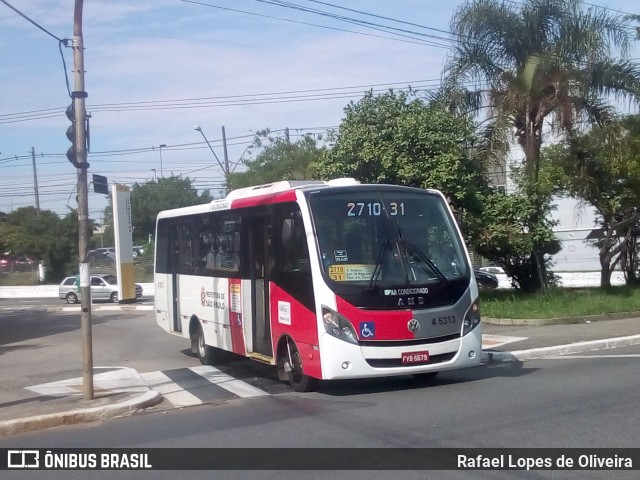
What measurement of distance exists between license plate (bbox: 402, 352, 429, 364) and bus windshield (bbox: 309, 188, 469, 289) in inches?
37.2

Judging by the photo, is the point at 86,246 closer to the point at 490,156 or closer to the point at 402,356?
the point at 402,356

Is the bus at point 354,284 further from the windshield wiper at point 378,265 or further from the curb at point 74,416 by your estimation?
the curb at point 74,416

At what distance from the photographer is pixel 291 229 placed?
1221 cm

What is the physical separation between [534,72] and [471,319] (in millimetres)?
11910

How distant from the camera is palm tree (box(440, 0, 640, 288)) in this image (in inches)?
877

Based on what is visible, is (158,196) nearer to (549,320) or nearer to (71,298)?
(71,298)

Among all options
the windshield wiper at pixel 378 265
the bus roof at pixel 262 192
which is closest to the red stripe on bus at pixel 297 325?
the windshield wiper at pixel 378 265

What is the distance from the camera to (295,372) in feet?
40.2

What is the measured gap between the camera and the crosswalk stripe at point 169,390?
39.3ft

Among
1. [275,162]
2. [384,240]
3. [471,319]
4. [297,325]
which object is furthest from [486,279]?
[297,325]

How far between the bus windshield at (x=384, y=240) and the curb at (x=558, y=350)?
330 cm

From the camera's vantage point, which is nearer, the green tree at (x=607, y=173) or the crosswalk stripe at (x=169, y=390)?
the crosswalk stripe at (x=169, y=390)

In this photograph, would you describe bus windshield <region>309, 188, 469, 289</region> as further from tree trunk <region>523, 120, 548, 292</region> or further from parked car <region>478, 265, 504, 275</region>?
parked car <region>478, 265, 504, 275</region>

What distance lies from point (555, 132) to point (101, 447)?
17.2 metres
